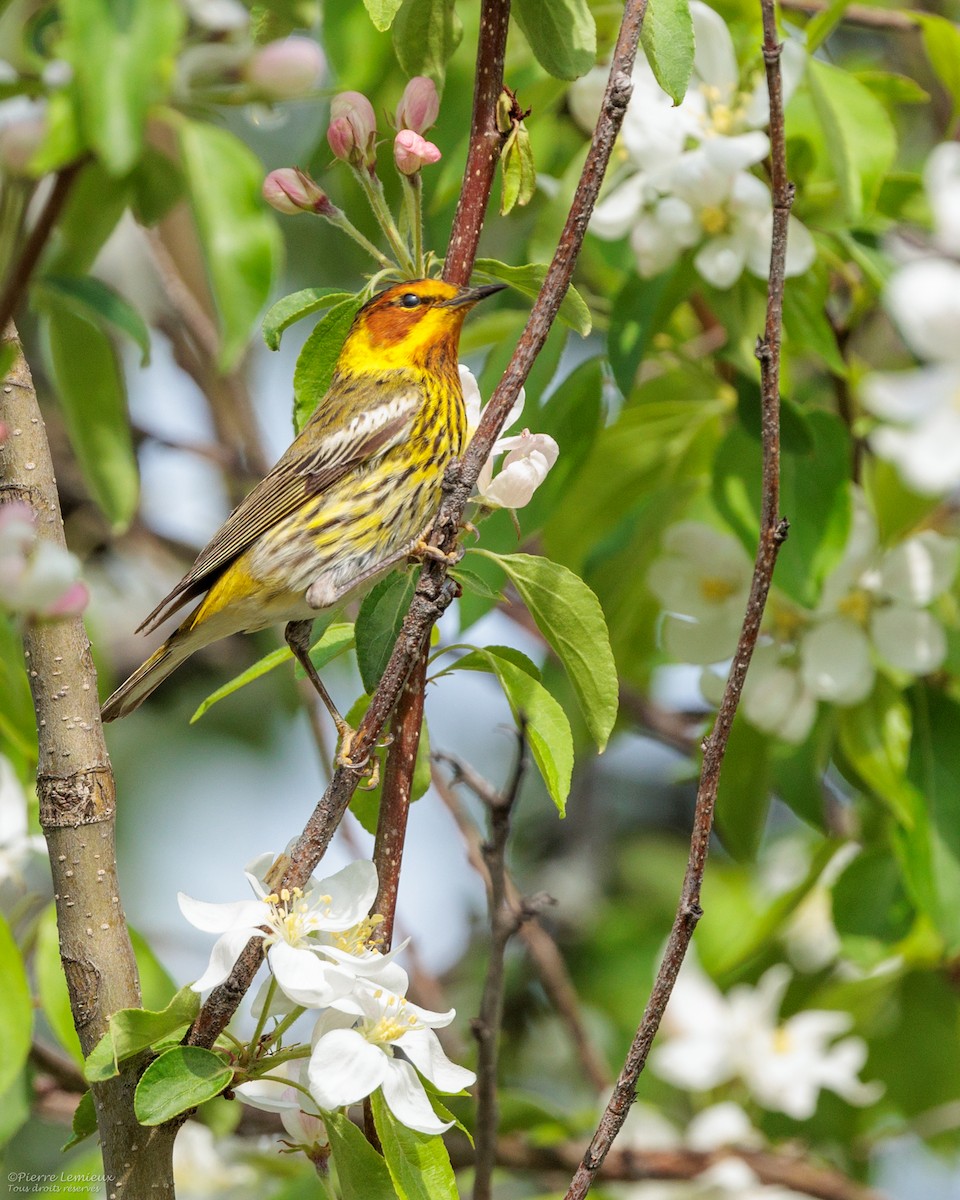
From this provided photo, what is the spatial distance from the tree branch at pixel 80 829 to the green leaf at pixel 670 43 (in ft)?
3.34

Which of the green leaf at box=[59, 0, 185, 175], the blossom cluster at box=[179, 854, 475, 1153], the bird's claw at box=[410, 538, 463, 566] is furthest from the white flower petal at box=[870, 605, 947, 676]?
the green leaf at box=[59, 0, 185, 175]

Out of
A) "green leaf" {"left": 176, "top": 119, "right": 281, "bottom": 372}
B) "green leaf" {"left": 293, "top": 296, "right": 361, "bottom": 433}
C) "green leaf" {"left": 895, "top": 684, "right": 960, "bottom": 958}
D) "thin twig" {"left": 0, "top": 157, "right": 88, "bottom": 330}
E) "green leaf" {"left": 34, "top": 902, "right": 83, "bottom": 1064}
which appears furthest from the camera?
"green leaf" {"left": 895, "top": 684, "right": 960, "bottom": 958}

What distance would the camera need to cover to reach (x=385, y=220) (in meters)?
2.15

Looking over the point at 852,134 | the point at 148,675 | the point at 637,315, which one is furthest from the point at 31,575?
the point at 852,134

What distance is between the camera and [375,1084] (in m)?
1.83

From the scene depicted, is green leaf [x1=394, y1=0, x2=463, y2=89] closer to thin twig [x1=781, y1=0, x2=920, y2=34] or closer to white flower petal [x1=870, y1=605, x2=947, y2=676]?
thin twig [x1=781, y1=0, x2=920, y2=34]

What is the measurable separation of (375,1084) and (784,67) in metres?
2.18

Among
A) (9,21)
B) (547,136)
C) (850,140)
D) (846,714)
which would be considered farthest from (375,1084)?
(9,21)

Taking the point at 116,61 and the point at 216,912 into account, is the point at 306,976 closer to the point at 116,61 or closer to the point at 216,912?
the point at 216,912

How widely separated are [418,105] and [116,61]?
24.5 inches

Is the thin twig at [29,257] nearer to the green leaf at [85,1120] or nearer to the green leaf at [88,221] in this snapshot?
the green leaf at [85,1120]

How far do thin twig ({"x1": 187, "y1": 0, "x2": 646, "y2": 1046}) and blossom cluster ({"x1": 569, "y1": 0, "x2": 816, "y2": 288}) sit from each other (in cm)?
116

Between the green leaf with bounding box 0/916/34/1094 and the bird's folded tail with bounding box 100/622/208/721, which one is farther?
the bird's folded tail with bounding box 100/622/208/721

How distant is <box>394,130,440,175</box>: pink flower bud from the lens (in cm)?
213
